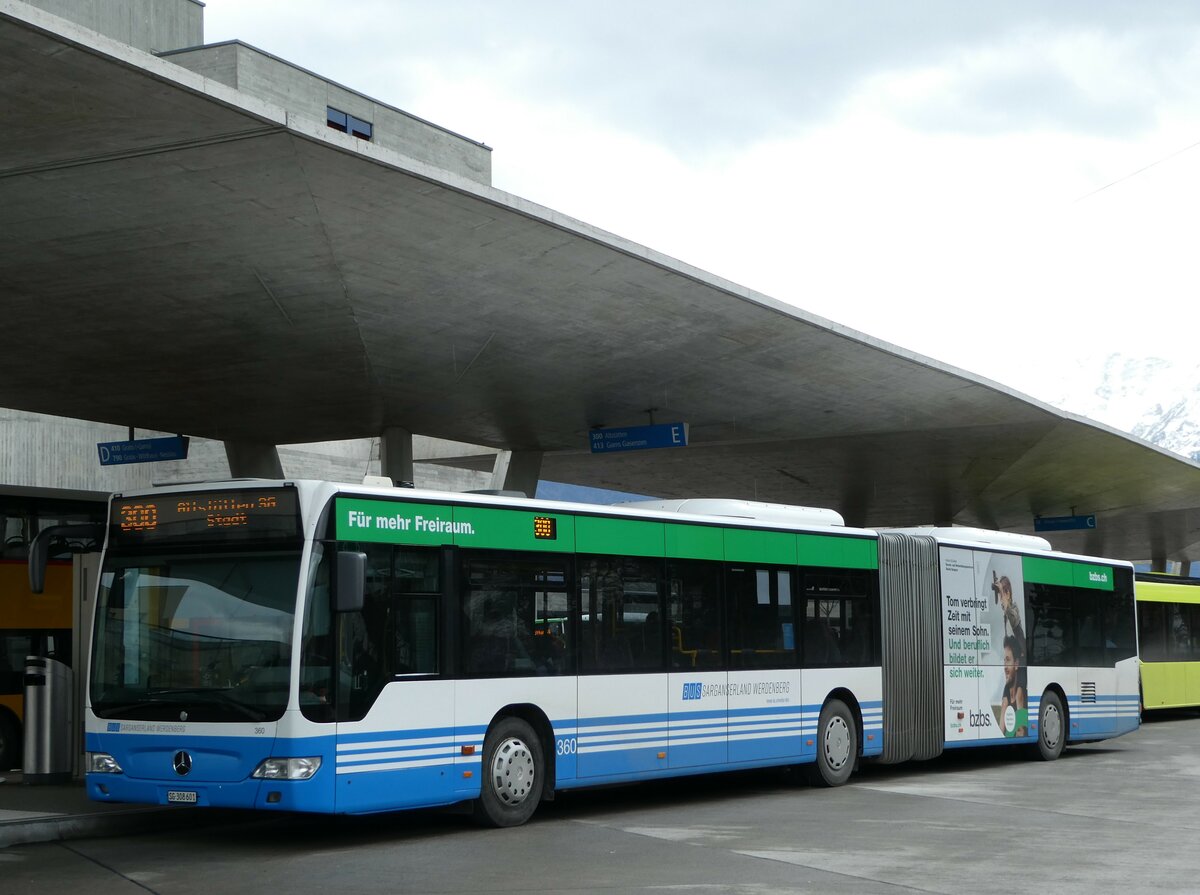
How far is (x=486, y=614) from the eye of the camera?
491 inches

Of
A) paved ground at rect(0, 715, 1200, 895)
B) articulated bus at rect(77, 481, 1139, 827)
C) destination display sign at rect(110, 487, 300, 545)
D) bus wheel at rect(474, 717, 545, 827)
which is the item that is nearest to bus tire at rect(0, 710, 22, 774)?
paved ground at rect(0, 715, 1200, 895)

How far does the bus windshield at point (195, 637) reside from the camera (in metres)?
11.0

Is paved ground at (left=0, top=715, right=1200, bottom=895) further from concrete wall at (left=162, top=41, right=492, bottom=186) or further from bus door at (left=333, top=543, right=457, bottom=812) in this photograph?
concrete wall at (left=162, top=41, right=492, bottom=186)

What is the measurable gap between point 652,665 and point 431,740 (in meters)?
2.99

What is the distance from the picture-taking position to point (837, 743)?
1653cm

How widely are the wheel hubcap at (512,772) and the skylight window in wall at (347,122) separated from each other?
3032 cm

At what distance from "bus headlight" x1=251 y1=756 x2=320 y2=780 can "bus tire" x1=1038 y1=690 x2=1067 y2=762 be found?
1214cm

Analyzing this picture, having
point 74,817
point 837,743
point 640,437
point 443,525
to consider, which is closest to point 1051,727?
point 837,743

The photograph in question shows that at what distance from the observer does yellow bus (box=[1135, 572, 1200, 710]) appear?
1188 inches

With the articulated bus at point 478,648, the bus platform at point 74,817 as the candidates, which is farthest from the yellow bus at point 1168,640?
the bus platform at point 74,817

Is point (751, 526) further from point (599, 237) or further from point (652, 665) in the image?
point (599, 237)

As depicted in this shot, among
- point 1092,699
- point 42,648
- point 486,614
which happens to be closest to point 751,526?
point 486,614

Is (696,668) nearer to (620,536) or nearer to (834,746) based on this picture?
(620,536)

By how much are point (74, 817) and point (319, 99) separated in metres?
31.2
